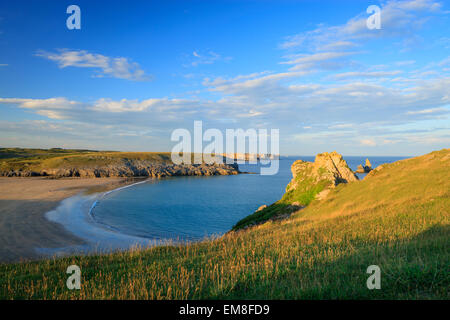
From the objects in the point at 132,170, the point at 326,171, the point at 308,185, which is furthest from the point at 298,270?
the point at 132,170

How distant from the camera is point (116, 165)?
12488cm

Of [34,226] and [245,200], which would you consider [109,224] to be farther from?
[245,200]

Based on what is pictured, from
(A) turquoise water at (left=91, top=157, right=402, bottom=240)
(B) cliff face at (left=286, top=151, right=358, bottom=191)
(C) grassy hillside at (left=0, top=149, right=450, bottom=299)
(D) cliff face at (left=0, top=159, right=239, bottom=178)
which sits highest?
(B) cliff face at (left=286, top=151, right=358, bottom=191)

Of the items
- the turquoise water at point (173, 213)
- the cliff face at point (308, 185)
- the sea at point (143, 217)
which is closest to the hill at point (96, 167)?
the turquoise water at point (173, 213)

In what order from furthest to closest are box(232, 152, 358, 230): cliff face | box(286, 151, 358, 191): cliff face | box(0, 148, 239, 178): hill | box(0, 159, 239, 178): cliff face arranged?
box(0, 148, 239, 178): hill
box(0, 159, 239, 178): cliff face
box(286, 151, 358, 191): cliff face
box(232, 152, 358, 230): cliff face

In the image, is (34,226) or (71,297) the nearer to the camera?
(71,297)

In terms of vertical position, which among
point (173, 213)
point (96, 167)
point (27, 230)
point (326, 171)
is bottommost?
point (173, 213)

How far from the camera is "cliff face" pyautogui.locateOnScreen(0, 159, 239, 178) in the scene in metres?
103

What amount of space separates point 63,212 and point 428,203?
48.3 m

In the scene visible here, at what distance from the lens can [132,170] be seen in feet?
415

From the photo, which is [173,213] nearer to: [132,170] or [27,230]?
[27,230]

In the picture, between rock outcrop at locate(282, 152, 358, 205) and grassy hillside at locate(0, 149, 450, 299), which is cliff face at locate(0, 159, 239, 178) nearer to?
rock outcrop at locate(282, 152, 358, 205)

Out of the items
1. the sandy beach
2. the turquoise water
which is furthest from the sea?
the sandy beach
